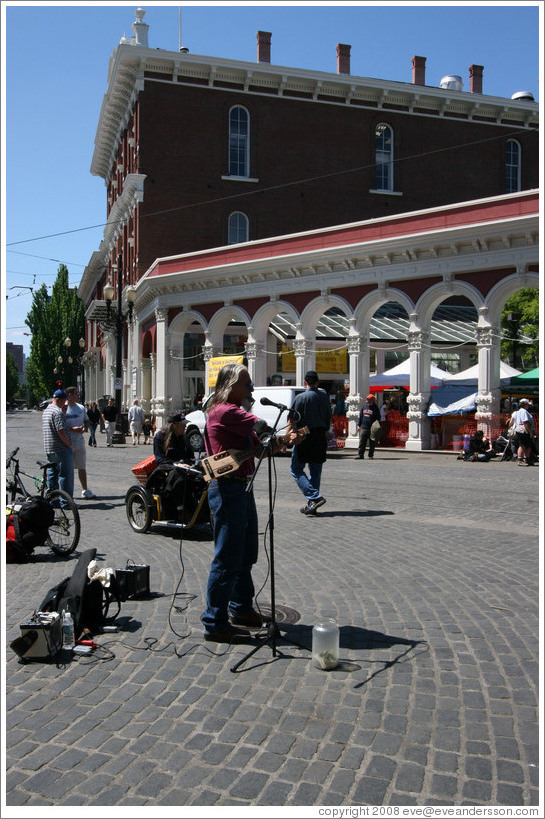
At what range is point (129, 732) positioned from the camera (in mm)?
3854

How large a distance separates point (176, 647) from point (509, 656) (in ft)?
7.30

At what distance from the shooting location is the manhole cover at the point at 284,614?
559 centimetres

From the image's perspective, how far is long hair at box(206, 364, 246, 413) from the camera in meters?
5.20

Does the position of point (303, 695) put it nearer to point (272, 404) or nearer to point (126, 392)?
point (272, 404)

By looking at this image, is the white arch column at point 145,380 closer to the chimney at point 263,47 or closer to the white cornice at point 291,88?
the white cornice at point 291,88

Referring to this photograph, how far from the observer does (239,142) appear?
38.4 m

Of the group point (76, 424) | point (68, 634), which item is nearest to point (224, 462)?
point (68, 634)

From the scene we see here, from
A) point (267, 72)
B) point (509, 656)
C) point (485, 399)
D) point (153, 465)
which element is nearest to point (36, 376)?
point (267, 72)

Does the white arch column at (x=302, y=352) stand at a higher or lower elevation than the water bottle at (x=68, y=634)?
higher

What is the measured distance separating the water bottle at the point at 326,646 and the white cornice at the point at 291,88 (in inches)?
1423

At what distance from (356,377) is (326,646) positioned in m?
22.3

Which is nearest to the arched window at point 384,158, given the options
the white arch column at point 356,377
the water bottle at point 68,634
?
the white arch column at point 356,377

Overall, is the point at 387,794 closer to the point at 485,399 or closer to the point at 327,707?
the point at 327,707

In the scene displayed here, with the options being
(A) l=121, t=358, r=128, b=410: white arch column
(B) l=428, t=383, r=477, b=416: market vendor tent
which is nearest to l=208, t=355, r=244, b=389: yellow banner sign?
(B) l=428, t=383, r=477, b=416: market vendor tent
